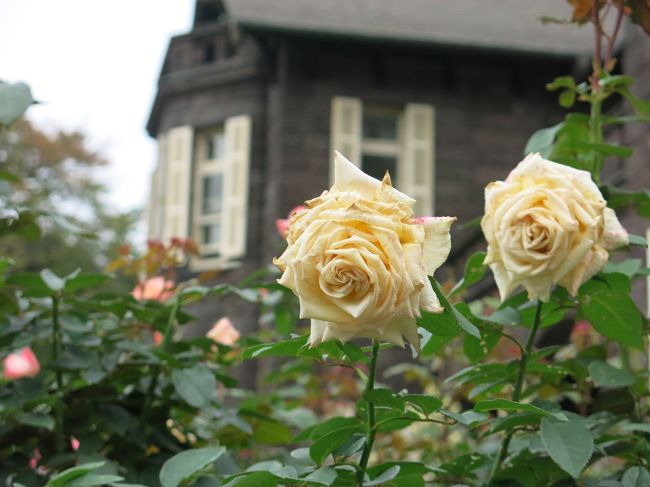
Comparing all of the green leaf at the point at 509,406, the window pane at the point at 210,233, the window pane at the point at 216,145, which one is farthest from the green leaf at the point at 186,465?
the window pane at the point at 216,145

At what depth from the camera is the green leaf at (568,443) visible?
130cm

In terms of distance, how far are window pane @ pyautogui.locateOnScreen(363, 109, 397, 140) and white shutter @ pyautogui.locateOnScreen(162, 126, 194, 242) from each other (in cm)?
226

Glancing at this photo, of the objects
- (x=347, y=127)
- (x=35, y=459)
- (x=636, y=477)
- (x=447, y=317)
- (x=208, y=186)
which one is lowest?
(x=35, y=459)

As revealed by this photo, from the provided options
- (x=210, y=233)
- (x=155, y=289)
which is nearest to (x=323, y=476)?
(x=155, y=289)

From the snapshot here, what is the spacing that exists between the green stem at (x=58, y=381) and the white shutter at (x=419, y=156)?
10.4m

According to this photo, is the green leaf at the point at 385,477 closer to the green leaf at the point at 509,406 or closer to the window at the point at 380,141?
the green leaf at the point at 509,406

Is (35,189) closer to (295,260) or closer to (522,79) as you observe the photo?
(522,79)

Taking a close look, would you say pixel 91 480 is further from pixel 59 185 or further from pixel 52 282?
pixel 59 185

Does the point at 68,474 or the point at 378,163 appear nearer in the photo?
the point at 68,474

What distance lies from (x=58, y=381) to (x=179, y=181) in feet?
37.8

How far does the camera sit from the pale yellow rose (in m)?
1.32

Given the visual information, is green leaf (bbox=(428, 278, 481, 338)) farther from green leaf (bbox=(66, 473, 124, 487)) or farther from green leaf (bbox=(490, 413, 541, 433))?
green leaf (bbox=(66, 473, 124, 487))

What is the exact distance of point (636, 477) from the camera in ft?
4.75

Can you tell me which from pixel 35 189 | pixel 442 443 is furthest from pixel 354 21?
pixel 35 189
